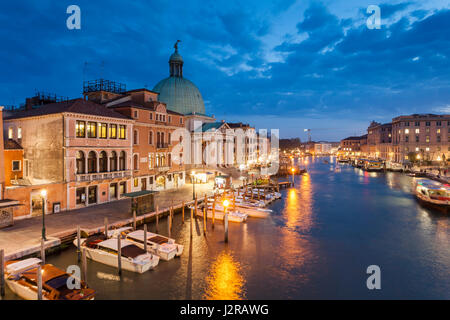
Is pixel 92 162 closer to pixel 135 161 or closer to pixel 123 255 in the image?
pixel 135 161

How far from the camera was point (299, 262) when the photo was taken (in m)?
20.3

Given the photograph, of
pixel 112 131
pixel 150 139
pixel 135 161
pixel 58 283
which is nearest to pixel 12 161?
pixel 112 131

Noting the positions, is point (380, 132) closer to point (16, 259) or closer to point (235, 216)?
point (235, 216)

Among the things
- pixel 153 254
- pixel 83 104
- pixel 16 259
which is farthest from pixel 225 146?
pixel 16 259

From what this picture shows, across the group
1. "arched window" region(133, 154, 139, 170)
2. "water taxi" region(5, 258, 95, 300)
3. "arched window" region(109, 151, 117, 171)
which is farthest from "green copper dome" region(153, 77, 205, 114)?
"water taxi" region(5, 258, 95, 300)

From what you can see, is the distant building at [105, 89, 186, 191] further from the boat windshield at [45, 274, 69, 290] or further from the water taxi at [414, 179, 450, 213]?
the water taxi at [414, 179, 450, 213]

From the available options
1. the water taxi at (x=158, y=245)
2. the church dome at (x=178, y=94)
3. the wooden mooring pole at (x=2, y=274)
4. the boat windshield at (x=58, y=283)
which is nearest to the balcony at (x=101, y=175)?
the water taxi at (x=158, y=245)

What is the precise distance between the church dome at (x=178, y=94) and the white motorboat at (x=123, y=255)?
4667cm

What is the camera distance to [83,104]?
1217 inches

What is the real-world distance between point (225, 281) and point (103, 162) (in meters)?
22.8

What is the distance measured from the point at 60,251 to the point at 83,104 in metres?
18.0

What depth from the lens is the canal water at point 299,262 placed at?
16109mm

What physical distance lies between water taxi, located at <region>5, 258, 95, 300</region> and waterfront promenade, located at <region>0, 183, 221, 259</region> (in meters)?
2.56

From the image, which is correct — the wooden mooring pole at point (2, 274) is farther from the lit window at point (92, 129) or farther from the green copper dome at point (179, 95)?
the green copper dome at point (179, 95)
